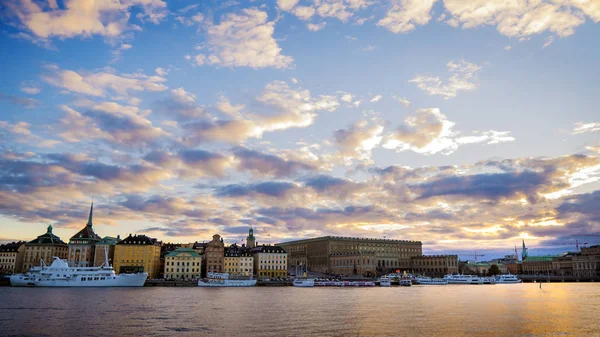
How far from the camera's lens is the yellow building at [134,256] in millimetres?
150125

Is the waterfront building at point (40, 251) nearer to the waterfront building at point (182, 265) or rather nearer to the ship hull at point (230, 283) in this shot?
the waterfront building at point (182, 265)

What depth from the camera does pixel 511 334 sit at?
145 ft

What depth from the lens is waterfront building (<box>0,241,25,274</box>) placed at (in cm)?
Answer: 16488

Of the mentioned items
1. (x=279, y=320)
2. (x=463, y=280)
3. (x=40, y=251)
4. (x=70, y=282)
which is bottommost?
(x=463, y=280)

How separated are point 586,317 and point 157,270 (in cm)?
13292

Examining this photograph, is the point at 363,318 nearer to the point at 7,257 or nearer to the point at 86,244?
the point at 86,244

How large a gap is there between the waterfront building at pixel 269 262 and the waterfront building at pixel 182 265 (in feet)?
73.4

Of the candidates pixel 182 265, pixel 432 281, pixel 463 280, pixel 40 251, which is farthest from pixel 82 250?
pixel 463 280

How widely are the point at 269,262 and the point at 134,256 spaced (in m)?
45.5

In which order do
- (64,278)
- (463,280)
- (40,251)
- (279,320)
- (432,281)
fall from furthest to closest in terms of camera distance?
1. (463,280)
2. (432,281)
3. (40,251)
4. (64,278)
5. (279,320)

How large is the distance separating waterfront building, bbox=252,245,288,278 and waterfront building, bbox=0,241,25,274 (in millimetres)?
82040

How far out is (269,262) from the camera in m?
169

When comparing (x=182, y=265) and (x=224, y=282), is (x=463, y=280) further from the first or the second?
(x=182, y=265)

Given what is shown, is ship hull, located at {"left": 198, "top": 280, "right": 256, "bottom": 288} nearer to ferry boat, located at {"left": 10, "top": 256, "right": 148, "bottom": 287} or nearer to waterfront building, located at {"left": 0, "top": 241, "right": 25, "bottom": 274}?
ferry boat, located at {"left": 10, "top": 256, "right": 148, "bottom": 287}
